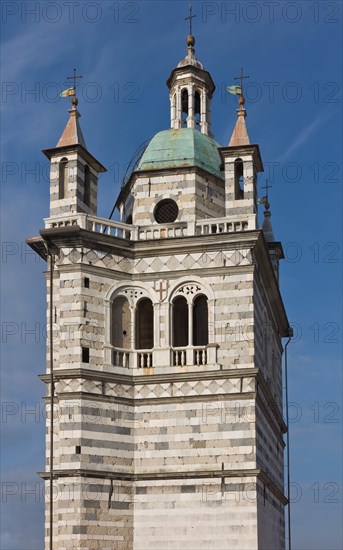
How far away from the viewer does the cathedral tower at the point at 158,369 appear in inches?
1113

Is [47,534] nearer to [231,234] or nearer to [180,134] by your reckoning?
[231,234]

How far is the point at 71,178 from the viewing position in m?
31.0

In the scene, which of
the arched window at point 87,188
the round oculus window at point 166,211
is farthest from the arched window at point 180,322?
the arched window at point 87,188

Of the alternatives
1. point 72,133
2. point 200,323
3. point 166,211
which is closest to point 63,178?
point 72,133

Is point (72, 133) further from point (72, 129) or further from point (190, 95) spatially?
point (190, 95)

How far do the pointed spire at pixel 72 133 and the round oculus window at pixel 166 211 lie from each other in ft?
11.4

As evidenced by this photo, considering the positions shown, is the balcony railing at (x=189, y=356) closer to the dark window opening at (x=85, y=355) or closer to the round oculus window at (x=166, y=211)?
the dark window opening at (x=85, y=355)

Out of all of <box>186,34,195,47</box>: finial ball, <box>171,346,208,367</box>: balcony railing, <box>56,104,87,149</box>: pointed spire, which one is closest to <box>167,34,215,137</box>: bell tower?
<box>186,34,195,47</box>: finial ball

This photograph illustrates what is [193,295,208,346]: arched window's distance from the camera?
30.8 m

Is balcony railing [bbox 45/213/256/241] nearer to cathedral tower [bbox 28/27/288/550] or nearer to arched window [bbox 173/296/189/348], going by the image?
cathedral tower [bbox 28/27/288/550]

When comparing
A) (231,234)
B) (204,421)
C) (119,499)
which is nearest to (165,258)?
(231,234)

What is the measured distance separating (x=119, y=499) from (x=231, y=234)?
8.63m

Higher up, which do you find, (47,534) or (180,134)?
(180,134)

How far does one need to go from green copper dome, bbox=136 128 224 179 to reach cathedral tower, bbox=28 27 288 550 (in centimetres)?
208
